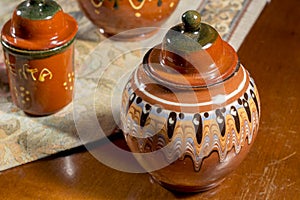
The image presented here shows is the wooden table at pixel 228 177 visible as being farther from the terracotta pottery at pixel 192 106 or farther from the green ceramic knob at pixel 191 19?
the green ceramic knob at pixel 191 19

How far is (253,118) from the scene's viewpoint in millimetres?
813

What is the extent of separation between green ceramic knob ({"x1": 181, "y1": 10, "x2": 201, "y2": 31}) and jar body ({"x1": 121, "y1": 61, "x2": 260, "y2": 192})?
0.08 m

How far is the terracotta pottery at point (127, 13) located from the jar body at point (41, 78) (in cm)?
15

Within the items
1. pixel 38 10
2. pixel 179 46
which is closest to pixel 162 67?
pixel 179 46

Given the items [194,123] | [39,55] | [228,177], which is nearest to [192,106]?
[194,123]

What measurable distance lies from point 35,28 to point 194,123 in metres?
0.31

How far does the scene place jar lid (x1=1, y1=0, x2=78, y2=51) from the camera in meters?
0.93

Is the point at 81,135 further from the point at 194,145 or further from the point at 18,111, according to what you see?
the point at 194,145

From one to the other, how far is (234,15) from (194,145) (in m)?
0.51

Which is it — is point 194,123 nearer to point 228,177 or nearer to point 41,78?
point 228,177

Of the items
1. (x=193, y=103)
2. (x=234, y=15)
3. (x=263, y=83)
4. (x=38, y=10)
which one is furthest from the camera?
(x=234, y=15)

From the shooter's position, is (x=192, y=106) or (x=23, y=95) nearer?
(x=192, y=106)

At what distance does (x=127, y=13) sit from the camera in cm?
110

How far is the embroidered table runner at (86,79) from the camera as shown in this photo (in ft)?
3.10
